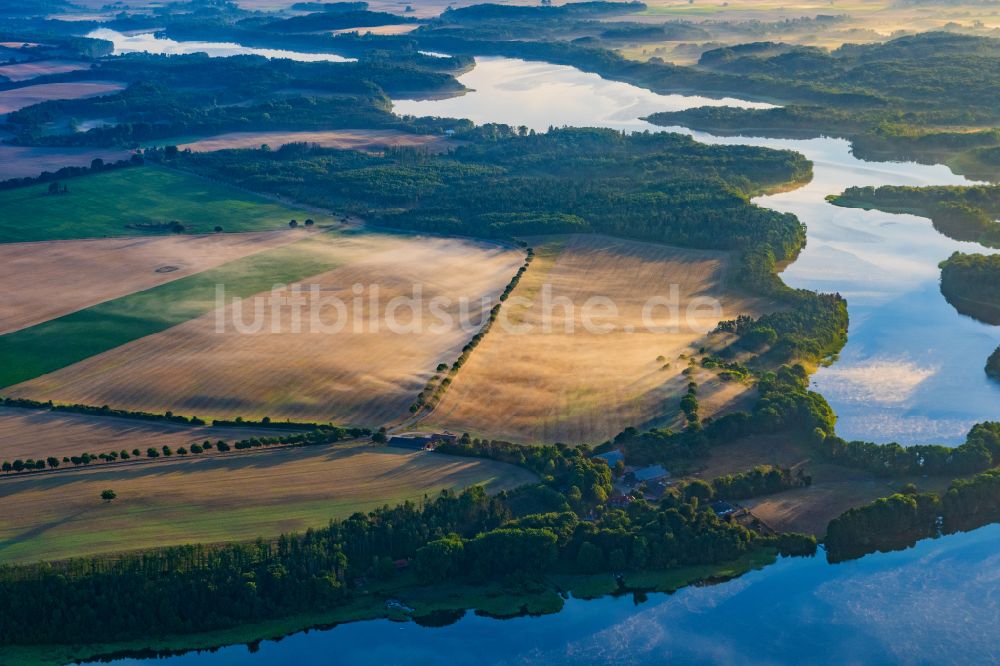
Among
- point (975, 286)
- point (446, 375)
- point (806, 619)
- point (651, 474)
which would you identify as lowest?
point (806, 619)

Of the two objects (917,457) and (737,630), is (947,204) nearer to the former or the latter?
(917,457)

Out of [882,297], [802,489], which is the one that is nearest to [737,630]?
[802,489]

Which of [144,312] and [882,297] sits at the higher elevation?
[882,297]

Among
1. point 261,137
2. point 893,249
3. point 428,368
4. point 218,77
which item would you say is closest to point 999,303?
point 893,249

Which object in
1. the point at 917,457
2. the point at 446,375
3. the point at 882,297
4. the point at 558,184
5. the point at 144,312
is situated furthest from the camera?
the point at 558,184

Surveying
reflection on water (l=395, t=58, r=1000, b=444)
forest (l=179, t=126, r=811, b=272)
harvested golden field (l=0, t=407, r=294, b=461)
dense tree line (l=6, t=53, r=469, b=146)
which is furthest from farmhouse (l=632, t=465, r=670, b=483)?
dense tree line (l=6, t=53, r=469, b=146)

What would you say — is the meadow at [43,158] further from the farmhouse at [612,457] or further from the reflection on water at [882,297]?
the farmhouse at [612,457]

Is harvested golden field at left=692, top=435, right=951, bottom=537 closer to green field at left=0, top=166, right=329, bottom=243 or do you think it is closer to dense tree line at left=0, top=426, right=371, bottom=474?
dense tree line at left=0, top=426, right=371, bottom=474
